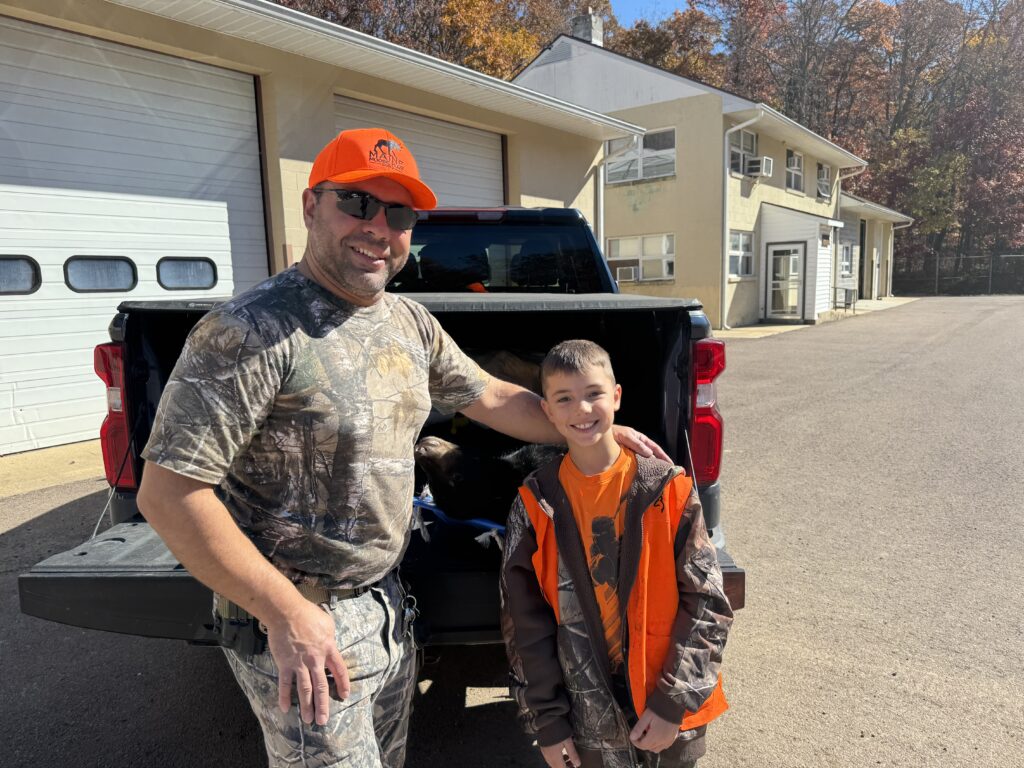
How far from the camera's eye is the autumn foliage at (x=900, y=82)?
37.1 metres

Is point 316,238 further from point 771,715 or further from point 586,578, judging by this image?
point 771,715

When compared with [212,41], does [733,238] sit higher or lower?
lower

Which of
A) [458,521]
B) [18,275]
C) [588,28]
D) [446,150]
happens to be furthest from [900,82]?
[458,521]

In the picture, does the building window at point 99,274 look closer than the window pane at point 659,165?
Yes

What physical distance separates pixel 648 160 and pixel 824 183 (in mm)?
10220

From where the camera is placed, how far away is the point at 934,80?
145 feet

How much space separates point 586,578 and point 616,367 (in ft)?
4.54

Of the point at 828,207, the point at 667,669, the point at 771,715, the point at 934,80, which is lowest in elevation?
the point at 771,715

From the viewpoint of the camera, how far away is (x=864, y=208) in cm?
2939

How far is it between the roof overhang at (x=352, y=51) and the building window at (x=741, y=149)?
27.9 ft

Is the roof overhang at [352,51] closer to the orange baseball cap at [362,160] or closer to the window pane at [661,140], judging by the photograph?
the orange baseball cap at [362,160]

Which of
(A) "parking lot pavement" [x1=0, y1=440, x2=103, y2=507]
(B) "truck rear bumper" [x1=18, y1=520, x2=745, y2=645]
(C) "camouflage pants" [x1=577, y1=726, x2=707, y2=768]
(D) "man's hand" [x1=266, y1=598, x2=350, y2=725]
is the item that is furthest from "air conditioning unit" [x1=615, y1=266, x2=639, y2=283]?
(D) "man's hand" [x1=266, y1=598, x2=350, y2=725]

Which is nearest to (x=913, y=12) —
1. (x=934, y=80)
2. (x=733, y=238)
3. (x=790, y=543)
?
(x=934, y=80)

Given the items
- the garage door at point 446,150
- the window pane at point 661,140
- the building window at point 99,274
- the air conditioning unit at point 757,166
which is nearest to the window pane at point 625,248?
the window pane at point 661,140
